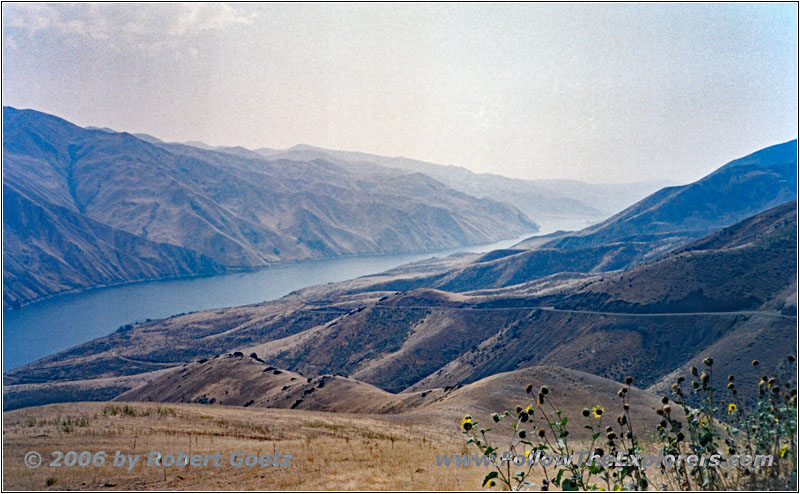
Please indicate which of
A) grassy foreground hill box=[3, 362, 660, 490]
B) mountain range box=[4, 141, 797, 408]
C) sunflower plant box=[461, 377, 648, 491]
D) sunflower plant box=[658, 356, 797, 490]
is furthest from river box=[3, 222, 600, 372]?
sunflower plant box=[658, 356, 797, 490]

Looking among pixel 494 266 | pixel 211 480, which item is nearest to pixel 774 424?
pixel 211 480

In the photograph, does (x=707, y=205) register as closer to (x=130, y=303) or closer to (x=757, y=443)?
(x=130, y=303)

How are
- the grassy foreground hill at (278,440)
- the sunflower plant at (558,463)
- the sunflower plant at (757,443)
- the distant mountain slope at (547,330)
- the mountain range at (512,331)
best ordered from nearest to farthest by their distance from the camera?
1. the sunflower plant at (558,463)
2. the sunflower plant at (757,443)
3. the grassy foreground hill at (278,440)
4. the mountain range at (512,331)
5. the distant mountain slope at (547,330)

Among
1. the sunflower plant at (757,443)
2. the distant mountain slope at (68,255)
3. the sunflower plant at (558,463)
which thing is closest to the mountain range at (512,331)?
the sunflower plant at (558,463)

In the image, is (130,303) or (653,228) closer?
(653,228)

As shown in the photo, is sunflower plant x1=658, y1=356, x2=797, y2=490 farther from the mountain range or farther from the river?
the river

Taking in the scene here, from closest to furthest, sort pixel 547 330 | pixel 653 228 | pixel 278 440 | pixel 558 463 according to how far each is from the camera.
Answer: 1. pixel 558 463
2. pixel 278 440
3. pixel 547 330
4. pixel 653 228

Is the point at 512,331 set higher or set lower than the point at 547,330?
lower

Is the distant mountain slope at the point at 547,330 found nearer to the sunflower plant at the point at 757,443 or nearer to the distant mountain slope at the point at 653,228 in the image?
the distant mountain slope at the point at 653,228

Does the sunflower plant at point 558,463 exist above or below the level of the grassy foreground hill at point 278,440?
above

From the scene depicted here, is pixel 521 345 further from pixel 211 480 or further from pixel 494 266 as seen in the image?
pixel 494 266

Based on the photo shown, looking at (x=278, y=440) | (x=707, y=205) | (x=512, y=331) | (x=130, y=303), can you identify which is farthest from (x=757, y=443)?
(x=130, y=303)
